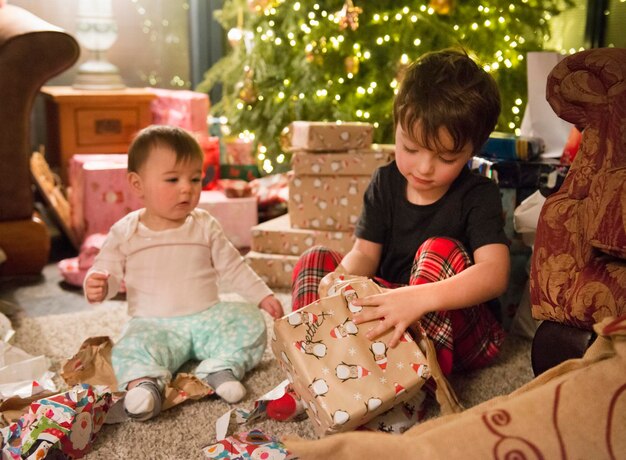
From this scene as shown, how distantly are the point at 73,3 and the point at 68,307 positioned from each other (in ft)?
6.17

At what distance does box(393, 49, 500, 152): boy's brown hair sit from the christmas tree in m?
1.13

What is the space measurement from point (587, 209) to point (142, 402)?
827mm

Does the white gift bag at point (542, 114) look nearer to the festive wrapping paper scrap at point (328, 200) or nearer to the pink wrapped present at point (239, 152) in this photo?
the festive wrapping paper scrap at point (328, 200)

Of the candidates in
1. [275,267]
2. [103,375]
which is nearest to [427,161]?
[103,375]

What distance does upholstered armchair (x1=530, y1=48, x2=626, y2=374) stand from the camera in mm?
1079

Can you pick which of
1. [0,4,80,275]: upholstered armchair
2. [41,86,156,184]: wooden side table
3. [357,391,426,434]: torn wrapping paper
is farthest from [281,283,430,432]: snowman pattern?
[41,86,156,184]: wooden side table

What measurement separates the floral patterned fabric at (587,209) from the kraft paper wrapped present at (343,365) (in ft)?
0.76

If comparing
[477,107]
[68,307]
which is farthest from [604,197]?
[68,307]

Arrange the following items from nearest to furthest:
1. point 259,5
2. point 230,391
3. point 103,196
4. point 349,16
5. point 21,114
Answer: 1. point 230,391
2. point 21,114
3. point 103,196
4. point 349,16
5. point 259,5

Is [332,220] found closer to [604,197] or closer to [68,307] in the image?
[68,307]

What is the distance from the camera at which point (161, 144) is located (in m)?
1.49

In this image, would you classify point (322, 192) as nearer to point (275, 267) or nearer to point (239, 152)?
point (275, 267)

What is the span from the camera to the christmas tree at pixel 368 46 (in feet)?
8.11

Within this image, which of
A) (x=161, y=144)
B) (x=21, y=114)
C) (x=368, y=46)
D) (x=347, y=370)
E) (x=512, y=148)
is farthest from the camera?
(x=368, y=46)
